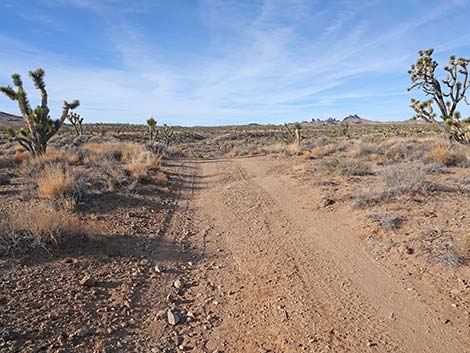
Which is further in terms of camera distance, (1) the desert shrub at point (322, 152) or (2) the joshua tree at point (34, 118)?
(1) the desert shrub at point (322, 152)

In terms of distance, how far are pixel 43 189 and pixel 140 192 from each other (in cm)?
267

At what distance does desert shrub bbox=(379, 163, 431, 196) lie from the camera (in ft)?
26.3

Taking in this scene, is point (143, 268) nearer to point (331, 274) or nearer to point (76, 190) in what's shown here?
point (331, 274)

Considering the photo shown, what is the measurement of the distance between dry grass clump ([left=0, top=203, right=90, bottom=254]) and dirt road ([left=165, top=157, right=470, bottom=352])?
2.30 m

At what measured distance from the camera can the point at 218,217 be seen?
27.4 ft

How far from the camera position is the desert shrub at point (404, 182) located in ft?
26.3

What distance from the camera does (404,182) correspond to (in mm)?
8422

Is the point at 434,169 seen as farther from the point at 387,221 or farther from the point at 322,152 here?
the point at 322,152

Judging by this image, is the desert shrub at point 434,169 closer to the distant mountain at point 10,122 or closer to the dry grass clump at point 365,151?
A: the dry grass clump at point 365,151

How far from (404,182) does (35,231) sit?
7.86 m

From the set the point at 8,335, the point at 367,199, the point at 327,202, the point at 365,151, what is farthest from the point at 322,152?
the point at 8,335

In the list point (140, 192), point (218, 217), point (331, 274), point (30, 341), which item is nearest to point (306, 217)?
point (218, 217)

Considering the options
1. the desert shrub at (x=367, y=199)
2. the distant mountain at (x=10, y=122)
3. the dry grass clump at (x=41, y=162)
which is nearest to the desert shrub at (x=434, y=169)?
the desert shrub at (x=367, y=199)

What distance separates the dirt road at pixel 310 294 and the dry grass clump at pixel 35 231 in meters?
2.30
